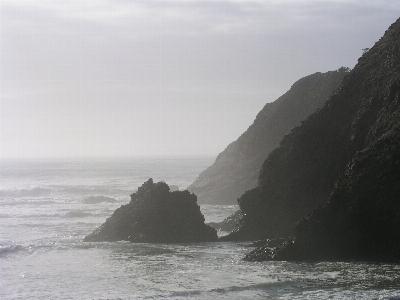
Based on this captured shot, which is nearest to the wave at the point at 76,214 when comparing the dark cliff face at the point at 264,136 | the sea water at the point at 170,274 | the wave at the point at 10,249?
the dark cliff face at the point at 264,136

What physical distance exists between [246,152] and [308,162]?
2862cm

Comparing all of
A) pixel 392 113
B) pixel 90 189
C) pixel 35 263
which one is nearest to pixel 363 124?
pixel 392 113

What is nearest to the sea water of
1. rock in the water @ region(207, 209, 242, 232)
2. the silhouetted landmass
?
the silhouetted landmass

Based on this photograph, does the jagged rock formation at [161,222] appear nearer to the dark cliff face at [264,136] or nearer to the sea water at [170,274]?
the sea water at [170,274]

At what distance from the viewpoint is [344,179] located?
69.7 ft

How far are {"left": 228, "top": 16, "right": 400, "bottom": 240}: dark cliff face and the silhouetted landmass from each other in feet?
0.14

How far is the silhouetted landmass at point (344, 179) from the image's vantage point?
20094mm

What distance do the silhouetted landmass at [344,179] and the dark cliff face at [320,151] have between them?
43 mm

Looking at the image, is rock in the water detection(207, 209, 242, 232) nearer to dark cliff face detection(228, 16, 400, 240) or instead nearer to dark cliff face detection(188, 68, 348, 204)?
dark cliff face detection(228, 16, 400, 240)

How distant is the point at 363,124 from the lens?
83.5 feet

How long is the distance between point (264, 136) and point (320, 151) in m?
27.7

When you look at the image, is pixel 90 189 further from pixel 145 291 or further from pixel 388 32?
pixel 145 291

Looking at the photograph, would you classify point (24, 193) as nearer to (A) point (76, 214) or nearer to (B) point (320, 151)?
(A) point (76, 214)

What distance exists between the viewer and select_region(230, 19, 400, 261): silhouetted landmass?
2009cm
